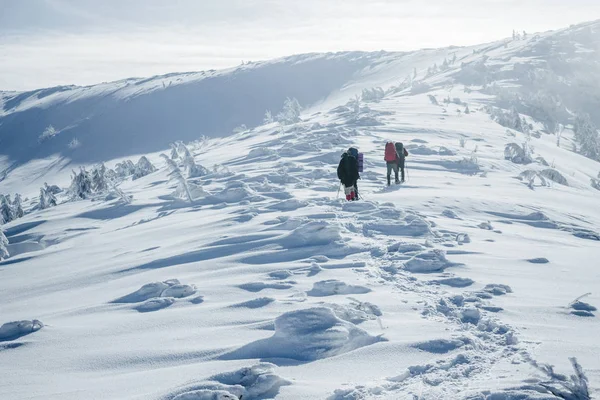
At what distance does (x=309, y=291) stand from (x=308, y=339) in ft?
6.16

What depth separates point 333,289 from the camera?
23.0 feet

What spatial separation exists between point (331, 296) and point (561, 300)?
2821mm

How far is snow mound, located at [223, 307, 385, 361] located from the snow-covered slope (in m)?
0.01

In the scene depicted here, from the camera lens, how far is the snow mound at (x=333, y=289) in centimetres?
699

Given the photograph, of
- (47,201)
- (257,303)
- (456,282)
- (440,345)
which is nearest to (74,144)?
(47,201)

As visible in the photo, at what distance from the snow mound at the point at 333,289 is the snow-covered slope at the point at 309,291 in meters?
0.02

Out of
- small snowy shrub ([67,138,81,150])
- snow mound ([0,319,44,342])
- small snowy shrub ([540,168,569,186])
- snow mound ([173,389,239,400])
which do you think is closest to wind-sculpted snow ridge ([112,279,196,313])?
snow mound ([0,319,44,342])

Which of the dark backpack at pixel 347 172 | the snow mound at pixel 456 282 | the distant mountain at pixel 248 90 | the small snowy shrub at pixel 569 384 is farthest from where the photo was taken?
the distant mountain at pixel 248 90

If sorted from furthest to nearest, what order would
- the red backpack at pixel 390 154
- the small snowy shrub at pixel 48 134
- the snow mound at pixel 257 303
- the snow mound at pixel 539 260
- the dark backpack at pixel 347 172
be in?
the small snowy shrub at pixel 48 134, the red backpack at pixel 390 154, the dark backpack at pixel 347 172, the snow mound at pixel 539 260, the snow mound at pixel 257 303

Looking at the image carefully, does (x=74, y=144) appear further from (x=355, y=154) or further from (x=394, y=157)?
(x=355, y=154)

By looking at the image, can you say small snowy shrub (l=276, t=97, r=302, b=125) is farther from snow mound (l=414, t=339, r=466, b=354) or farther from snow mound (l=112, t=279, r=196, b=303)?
snow mound (l=414, t=339, r=466, b=354)

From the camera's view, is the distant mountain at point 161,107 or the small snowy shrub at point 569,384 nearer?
the small snowy shrub at point 569,384

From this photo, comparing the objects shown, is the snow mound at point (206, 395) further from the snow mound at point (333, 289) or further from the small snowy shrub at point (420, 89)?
the small snowy shrub at point (420, 89)

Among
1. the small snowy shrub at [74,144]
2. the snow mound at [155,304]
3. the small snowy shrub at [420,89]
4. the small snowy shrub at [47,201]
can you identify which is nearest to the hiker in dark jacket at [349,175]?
the snow mound at [155,304]
